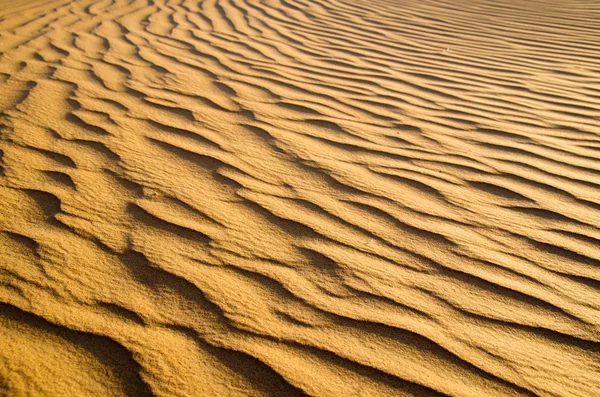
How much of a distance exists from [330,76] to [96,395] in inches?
111

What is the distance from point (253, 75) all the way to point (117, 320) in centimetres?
239

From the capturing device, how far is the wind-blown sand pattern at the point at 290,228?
136 cm

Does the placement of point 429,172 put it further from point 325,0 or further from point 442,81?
point 325,0

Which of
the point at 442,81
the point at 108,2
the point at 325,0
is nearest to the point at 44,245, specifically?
the point at 442,81

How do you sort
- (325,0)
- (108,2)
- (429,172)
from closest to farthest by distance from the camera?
(429,172) < (108,2) < (325,0)

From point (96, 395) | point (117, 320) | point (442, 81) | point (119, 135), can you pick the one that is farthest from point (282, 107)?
point (96, 395)

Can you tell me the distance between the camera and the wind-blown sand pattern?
1363 mm

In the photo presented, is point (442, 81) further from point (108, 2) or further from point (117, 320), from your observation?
point (108, 2)

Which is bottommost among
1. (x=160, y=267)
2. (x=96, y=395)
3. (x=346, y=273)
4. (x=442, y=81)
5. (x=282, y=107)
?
(x=96, y=395)

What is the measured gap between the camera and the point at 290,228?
190 cm

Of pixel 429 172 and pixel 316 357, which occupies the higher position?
pixel 429 172

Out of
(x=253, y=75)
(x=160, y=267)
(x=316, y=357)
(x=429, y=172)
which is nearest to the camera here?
(x=316, y=357)

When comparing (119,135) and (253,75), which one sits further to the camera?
(253,75)

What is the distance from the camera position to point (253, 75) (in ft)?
11.6
